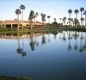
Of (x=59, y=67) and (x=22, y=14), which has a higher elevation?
(x=22, y=14)

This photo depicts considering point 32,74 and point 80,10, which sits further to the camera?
point 80,10

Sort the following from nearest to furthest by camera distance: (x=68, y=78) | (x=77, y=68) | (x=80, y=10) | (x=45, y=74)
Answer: (x=68, y=78), (x=45, y=74), (x=77, y=68), (x=80, y=10)

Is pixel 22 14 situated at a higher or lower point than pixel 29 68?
higher

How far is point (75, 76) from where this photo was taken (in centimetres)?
1759

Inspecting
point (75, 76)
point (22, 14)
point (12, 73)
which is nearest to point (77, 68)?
point (75, 76)

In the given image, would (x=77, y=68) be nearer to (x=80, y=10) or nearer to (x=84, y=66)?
(x=84, y=66)

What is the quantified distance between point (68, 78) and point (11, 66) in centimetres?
713

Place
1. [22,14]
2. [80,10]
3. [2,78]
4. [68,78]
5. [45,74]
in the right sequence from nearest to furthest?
1. [2,78]
2. [68,78]
3. [45,74]
4. [22,14]
5. [80,10]

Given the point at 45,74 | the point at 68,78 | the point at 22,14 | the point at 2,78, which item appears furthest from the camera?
the point at 22,14

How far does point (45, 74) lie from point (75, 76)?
2577 millimetres

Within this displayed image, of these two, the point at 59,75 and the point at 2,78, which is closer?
the point at 2,78

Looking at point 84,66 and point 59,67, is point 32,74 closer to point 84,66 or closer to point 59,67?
point 59,67

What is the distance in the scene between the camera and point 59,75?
18.0 meters

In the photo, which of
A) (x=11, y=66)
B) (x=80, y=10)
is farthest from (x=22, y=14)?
(x=11, y=66)
